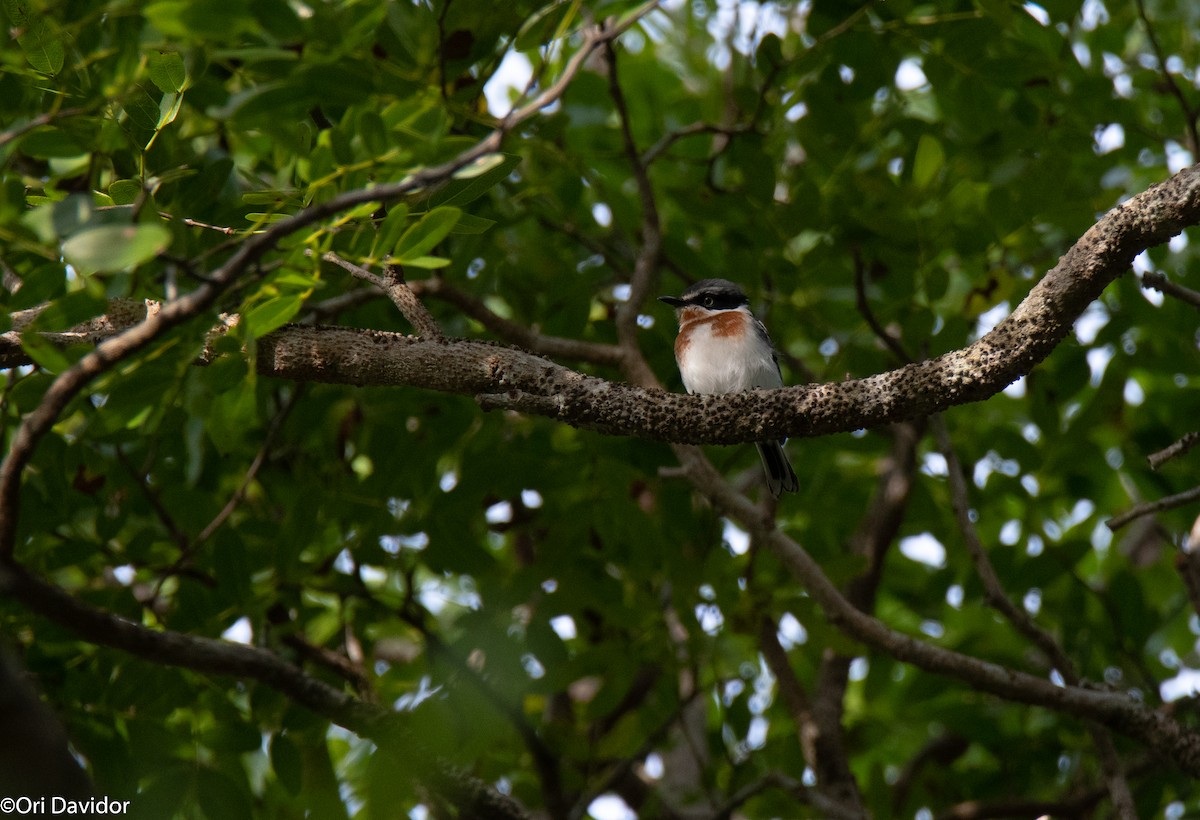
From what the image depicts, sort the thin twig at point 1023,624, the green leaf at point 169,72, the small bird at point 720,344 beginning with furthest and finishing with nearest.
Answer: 1. the small bird at point 720,344
2. the thin twig at point 1023,624
3. the green leaf at point 169,72

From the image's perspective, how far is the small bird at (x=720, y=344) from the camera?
6.37 metres

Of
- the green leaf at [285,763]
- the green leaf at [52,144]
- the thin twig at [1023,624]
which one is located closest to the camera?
the green leaf at [52,144]

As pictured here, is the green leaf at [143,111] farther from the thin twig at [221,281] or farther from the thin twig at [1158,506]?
the thin twig at [1158,506]

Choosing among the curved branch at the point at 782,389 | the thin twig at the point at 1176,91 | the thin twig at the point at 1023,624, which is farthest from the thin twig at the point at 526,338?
the thin twig at the point at 1176,91

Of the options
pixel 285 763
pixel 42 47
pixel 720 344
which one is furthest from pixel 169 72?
pixel 720 344

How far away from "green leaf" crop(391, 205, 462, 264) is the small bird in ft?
12.1

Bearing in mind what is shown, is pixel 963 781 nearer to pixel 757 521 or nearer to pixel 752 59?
pixel 757 521

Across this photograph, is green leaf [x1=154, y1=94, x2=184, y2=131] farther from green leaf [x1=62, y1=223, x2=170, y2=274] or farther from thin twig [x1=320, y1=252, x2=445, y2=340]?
green leaf [x1=62, y1=223, x2=170, y2=274]

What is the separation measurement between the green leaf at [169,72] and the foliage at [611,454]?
0.05 feet

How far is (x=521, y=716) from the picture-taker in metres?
5.02

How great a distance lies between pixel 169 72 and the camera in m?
3.15

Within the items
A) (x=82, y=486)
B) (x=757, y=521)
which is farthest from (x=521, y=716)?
(x=82, y=486)

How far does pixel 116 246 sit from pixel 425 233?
742 mm

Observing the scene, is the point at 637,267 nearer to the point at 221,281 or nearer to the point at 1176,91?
the point at 1176,91
